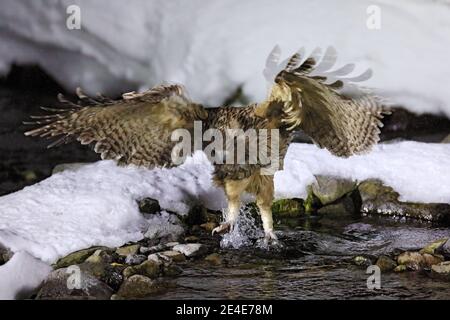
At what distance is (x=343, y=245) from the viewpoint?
6.22 m

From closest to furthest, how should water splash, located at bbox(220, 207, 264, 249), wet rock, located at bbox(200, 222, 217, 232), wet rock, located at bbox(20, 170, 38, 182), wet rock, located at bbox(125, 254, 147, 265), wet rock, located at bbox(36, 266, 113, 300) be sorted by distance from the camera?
wet rock, located at bbox(36, 266, 113, 300), wet rock, located at bbox(125, 254, 147, 265), water splash, located at bbox(220, 207, 264, 249), wet rock, located at bbox(200, 222, 217, 232), wet rock, located at bbox(20, 170, 38, 182)

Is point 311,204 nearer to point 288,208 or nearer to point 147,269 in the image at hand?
point 288,208

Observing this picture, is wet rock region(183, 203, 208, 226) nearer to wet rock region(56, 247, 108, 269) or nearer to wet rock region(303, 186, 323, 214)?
wet rock region(303, 186, 323, 214)

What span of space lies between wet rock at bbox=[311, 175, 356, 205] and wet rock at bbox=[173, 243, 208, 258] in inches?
83.4

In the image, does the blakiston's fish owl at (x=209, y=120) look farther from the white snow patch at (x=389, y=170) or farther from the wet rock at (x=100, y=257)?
the white snow patch at (x=389, y=170)

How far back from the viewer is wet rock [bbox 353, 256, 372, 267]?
5566 millimetres

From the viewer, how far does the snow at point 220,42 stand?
997 centimetres

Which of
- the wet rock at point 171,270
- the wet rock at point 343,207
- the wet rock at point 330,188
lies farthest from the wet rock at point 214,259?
the wet rock at point 330,188

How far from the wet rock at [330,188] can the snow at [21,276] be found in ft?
11.8

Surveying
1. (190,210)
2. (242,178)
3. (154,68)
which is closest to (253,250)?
(242,178)

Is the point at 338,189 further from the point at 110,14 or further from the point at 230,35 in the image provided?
the point at 110,14

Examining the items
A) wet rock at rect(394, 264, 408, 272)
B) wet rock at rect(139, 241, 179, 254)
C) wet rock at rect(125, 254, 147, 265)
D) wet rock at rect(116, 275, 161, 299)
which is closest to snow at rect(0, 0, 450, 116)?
wet rock at rect(139, 241, 179, 254)
